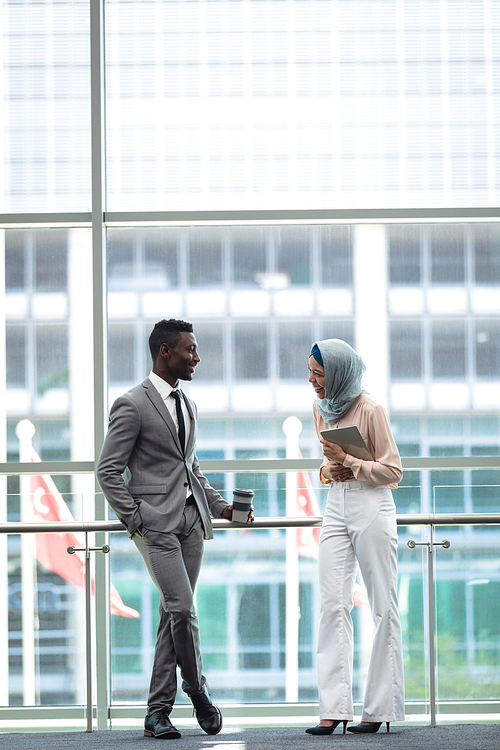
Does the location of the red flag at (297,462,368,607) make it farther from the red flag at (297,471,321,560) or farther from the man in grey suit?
the man in grey suit

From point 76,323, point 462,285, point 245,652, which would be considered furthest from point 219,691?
point 462,285

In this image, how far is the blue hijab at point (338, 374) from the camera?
9.99ft

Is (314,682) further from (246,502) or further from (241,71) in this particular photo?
(241,71)

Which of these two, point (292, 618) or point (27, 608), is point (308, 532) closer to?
point (292, 618)

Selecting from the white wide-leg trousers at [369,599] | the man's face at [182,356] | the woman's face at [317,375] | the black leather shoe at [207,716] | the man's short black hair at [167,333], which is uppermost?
the man's short black hair at [167,333]

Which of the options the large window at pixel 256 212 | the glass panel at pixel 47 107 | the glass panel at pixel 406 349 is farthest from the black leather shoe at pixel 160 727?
the glass panel at pixel 47 107

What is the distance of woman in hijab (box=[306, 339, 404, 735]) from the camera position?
3012 millimetres

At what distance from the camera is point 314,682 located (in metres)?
3.64

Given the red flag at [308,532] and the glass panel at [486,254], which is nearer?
the red flag at [308,532]

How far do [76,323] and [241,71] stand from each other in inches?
67.8

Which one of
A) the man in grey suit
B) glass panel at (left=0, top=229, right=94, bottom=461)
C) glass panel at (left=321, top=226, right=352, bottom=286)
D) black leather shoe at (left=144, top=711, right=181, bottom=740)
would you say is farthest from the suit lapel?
glass panel at (left=321, top=226, right=352, bottom=286)

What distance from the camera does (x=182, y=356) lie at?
3049 mm

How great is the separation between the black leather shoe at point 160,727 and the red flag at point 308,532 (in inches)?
33.8

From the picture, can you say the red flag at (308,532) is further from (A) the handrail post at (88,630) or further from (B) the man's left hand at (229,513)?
(A) the handrail post at (88,630)
